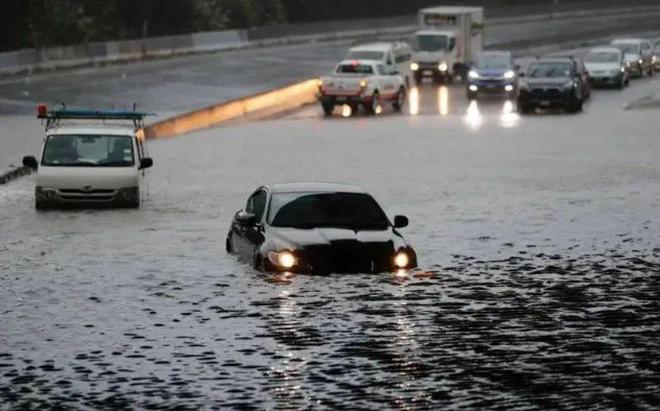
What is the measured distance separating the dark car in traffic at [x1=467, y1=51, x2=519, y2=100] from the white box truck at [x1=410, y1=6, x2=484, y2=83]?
5947 mm

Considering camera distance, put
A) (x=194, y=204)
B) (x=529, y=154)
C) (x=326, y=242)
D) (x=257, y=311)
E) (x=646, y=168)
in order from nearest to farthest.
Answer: (x=257, y=311) → (x=326, y=242) → (x=194, y=204) → (x=646, y=168) → (x=529, y=154)

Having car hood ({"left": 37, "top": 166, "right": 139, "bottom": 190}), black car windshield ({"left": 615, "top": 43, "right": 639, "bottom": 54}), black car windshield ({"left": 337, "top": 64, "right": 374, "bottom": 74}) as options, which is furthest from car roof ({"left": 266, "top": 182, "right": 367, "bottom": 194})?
black car windshield ({"left": 615, "top": 43, "right": 639, "bottom": 54})

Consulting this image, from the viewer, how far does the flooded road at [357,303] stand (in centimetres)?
1527

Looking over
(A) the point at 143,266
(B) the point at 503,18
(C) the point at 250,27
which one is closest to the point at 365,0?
(B) the point at 503,18

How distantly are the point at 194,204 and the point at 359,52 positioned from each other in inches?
1337

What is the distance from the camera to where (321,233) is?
22312 mm

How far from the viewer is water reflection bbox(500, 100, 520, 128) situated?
5669cm

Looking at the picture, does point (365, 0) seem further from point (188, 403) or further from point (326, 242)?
point (188, 403)

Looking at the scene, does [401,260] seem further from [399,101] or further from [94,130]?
[399,101]

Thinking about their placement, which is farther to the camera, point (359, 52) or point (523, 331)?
point (359, 52)

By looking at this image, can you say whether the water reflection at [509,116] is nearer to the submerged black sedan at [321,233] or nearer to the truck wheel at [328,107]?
the truck wheel at [328,107]

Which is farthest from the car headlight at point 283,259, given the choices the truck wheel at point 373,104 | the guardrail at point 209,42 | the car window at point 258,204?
the guardrail at point 209,42

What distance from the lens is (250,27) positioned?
324 feet

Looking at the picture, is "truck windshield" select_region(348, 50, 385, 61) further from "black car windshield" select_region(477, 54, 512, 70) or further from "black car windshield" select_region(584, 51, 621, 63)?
"black car windshield" select_region(584, 51, 621, 63)
